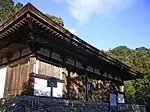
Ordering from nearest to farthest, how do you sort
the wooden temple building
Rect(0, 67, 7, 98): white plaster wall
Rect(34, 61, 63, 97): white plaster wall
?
1. the wooden temple building
2. Rect(34, 61, 63, 97): white plaster wall
3. Rect(0, 67, 7, 98): white plaster wall

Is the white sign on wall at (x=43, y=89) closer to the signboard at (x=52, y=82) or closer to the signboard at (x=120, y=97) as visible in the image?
the signboard at (x=52, y=82)

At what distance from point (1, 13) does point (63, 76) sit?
18499mm

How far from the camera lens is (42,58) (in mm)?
9141

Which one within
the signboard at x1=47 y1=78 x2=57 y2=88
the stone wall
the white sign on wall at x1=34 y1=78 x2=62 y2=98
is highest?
the signboard at x1=47 y1=78 x2=57 y2=88

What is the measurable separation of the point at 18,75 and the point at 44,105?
234cm

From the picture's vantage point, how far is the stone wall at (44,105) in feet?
22.9

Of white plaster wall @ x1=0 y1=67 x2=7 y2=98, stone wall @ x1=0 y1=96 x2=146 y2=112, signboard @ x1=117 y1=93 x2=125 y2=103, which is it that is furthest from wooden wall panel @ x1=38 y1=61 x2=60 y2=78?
signboard @ x1=117 y1=93 x2=125 y2=103

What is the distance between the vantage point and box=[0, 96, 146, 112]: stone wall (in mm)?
6973

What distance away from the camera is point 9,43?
9.42 metres

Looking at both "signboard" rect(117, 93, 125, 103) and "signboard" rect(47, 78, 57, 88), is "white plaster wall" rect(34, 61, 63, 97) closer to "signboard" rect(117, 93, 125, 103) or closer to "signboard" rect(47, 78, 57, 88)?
"signboard" rect(47, 78, 57, 88)

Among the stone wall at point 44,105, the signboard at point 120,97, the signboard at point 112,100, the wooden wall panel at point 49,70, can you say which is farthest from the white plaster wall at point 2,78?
the signboard at point 120,97

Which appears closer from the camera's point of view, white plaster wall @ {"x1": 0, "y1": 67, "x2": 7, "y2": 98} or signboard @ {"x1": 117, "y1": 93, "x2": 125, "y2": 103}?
white plaster wall @ {"x1": 0, "y1": 67, "x2": 7, "y2": 98}

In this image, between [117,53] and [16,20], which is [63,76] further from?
[117,53]

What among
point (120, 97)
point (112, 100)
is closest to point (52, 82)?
point (112, 100)
